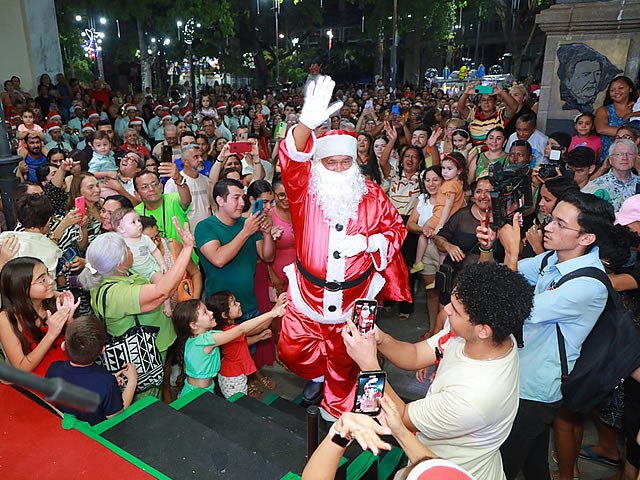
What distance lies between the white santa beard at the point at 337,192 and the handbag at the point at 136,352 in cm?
126

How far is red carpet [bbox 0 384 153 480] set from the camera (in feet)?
5.88

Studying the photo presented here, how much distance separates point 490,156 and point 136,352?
3975mm

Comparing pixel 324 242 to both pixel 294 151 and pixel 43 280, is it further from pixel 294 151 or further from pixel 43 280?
pixel 43 280

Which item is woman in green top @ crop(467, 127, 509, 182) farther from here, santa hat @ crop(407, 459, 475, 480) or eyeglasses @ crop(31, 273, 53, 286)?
santa hat @ crop(407, 459, 475, 480)

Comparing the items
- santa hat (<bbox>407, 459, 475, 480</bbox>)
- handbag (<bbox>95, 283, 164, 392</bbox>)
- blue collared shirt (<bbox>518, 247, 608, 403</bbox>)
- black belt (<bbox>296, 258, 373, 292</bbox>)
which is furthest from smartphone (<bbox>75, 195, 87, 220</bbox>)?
santa hat (<bbox>407, 459, 475, 480</bbox>)

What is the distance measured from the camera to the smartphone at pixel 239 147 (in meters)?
5.20

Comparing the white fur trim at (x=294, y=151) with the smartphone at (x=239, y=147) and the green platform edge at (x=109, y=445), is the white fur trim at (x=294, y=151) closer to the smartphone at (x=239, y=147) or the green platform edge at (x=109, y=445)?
the green platform edge at (x=109, y=445)

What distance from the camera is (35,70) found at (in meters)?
12.2

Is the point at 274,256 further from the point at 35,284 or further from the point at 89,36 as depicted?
the point at 89,36

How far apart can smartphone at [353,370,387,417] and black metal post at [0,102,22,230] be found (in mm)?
3684

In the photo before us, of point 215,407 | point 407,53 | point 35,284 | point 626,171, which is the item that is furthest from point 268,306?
point 407,53

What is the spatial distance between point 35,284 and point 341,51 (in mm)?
28424

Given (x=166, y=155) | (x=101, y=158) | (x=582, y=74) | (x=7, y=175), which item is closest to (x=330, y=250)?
(x=7, y=175)

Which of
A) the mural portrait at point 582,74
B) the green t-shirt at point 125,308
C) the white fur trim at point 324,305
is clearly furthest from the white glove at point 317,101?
Result: the mural portrait at point 582,74
